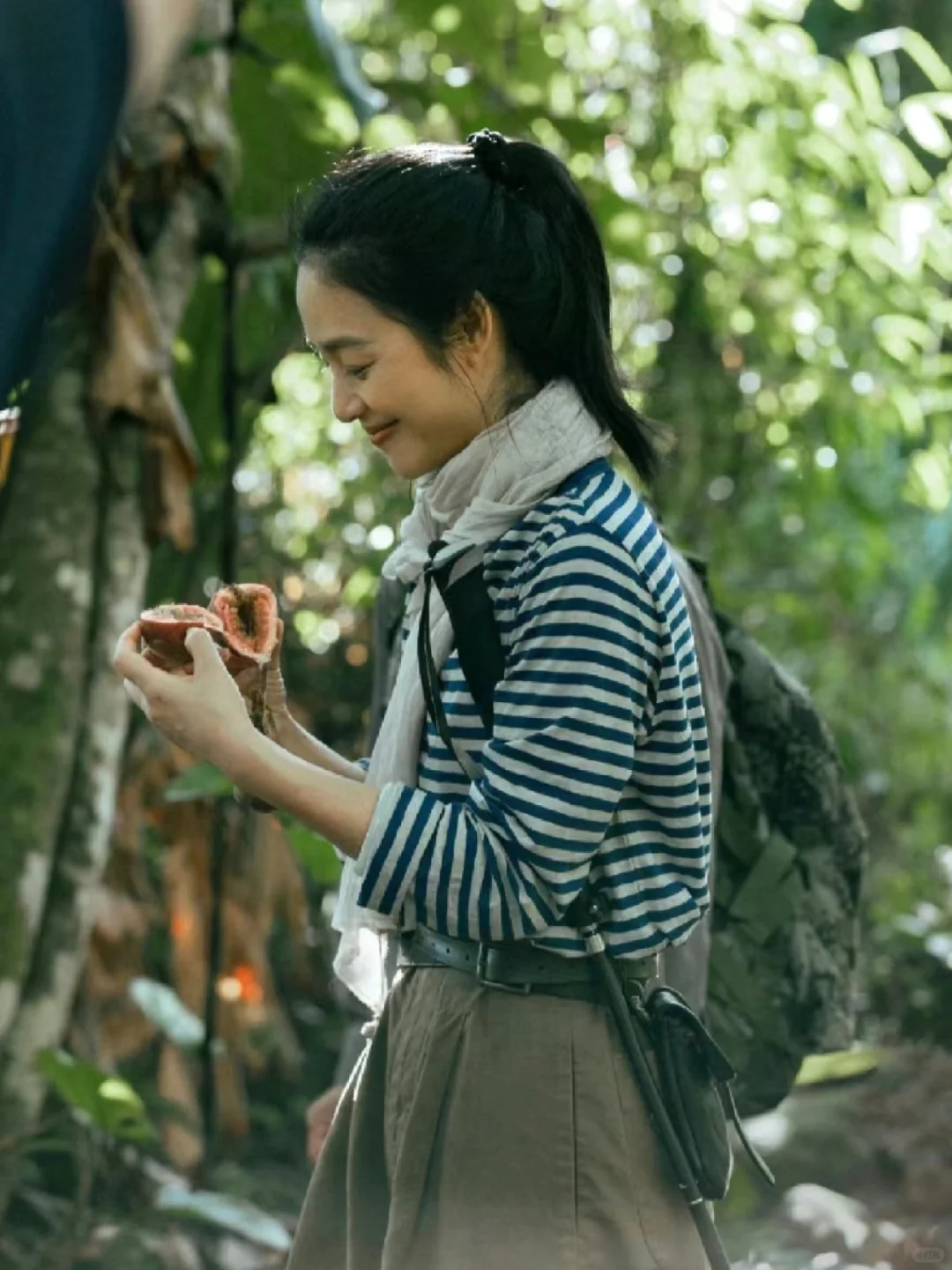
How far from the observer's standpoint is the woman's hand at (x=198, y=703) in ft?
5.97

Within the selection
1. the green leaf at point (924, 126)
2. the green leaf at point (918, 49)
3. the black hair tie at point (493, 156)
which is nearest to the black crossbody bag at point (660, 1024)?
the black hair tie at point (493, 156)

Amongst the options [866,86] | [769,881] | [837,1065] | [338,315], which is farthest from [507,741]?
[866,86]

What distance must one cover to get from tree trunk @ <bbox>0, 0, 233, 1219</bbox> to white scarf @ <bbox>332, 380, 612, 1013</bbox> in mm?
1786

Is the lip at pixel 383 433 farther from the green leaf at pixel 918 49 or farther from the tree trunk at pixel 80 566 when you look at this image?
the green leaf at pixel 918 49

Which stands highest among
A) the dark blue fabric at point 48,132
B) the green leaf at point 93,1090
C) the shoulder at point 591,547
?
the dark blue fabric at point 48,132

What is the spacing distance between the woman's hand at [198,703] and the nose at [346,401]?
27 centimetres

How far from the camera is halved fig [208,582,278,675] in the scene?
203 cm

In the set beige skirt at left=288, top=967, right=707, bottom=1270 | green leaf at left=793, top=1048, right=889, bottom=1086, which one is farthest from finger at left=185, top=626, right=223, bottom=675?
green leaf at left=793, top=1048, right=889, bottom=1086

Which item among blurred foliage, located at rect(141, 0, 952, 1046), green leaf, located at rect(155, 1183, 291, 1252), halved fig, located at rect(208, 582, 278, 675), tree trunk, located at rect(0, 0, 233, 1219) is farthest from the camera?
blurred foliage, located at rect(141, 0, 952, 1046)

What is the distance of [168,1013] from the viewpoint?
13.8ft

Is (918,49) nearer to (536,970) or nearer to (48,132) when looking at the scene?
(536,970)

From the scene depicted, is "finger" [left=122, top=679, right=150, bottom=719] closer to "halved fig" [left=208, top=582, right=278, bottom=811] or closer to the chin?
"halved fig" [left=208, top=582, right=278, bottom=811]

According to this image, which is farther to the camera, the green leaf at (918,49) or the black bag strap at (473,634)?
the green leaf at (918,49)

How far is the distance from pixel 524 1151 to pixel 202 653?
54 centimetres
